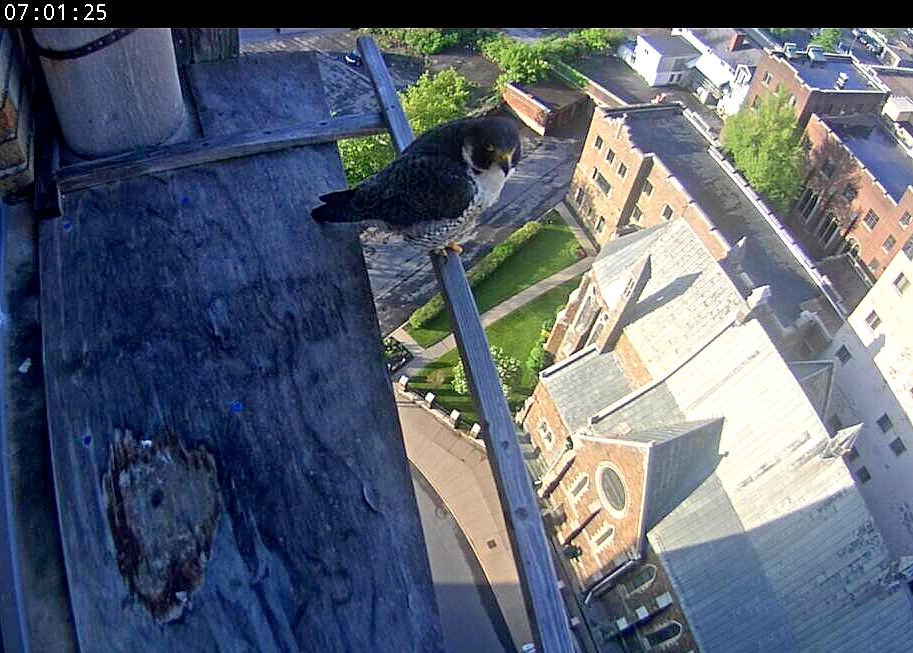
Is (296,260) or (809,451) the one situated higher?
(296,260)

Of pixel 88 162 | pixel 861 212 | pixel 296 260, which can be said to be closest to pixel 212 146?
pixel 88 162

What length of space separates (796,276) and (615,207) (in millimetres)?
7868

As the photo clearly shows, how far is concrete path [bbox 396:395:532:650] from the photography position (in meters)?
19.5

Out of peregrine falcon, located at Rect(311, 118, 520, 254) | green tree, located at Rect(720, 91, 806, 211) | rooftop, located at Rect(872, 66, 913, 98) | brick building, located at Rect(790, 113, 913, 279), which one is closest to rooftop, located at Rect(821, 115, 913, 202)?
brick building, located at Rect(790, 113, 913, 279)

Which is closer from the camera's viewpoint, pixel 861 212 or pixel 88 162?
pixel 88 162

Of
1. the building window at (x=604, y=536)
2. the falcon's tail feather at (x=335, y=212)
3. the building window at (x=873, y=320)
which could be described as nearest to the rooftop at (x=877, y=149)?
the building window at (x=873, y=320)

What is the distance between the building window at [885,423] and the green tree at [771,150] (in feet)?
46.7

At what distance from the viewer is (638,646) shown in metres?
18.8

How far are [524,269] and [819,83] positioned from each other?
17713 millimetres

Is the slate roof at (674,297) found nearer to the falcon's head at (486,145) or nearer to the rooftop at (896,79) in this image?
the falcon's head at (486,145)

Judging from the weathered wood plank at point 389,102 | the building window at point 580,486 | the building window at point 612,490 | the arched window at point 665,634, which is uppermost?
the weathered wood plank at point 389,102

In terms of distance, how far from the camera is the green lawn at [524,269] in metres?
25.5

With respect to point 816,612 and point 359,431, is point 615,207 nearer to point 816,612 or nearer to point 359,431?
point 816,612

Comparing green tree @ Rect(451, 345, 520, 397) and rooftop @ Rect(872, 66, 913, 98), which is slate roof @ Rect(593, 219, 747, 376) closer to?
green tree @ Rect(451, 345, 520, 397)
